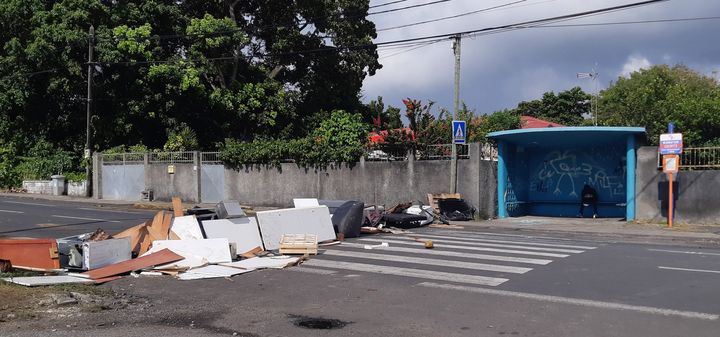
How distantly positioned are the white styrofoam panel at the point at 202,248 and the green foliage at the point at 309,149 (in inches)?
547

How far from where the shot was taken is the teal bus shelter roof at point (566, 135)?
1880 centimetres

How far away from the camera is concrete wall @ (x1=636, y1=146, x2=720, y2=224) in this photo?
60.3 feet

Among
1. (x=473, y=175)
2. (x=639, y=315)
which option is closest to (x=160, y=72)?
(x=473, y=175)

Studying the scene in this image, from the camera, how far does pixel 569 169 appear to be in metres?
22.2

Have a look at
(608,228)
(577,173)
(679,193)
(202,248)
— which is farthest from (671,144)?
(202,248)

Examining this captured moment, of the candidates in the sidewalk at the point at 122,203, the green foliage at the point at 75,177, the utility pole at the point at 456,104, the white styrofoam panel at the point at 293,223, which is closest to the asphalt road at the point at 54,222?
the sidewalk at the point at 122,203

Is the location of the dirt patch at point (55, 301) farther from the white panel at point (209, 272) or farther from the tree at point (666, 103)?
the tree at point (666, 103)

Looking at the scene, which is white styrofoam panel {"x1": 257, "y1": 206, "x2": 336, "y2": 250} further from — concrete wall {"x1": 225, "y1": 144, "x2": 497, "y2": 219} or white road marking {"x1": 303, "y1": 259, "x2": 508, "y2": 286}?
concrete wall {"x1": 225, "y1": 144, "x2": 497, "y2": 219}

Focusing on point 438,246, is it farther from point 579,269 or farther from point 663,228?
point 663,228

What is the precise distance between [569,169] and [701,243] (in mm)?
7537

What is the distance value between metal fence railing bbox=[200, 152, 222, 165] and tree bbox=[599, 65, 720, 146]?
2211 cm

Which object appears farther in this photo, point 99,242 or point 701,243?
point 701,243

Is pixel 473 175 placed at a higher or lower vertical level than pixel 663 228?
higher

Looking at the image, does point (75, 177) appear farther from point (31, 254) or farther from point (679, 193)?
point (679, 193)
